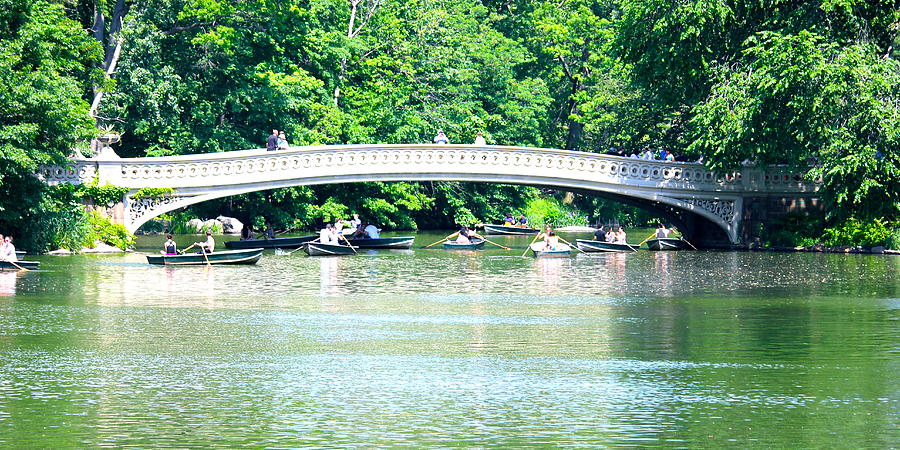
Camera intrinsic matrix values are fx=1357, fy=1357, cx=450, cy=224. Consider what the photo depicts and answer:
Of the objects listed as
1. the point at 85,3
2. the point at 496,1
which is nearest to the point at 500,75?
the point at 496,1

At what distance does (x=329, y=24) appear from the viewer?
59562 mm

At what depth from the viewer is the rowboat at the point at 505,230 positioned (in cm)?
6053

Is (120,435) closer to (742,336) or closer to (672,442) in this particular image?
(672,442)

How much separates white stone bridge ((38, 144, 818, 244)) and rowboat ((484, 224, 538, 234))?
1241cm

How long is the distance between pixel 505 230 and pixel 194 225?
1413cm

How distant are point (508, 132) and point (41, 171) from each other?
29821 mm

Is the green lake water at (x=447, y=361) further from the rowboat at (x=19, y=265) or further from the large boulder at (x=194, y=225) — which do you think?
the large boulder at (x=194, y=225)

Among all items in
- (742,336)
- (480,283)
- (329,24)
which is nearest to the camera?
(742,336)

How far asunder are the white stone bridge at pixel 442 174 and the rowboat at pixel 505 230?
12.4m

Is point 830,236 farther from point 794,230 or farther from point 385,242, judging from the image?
point 385,242

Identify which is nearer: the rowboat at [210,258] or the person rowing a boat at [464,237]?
the rowboat at [210,258]

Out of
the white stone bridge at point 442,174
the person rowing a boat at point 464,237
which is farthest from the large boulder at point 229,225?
the white stone bridge at point 442,174

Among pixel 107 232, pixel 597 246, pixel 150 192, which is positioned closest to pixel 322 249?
pixel 150 192

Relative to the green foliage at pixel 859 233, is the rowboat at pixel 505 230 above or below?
above
